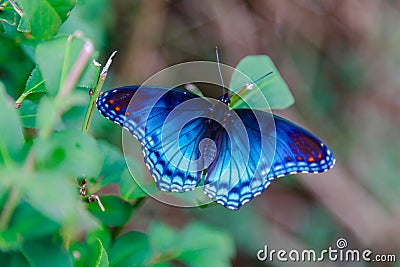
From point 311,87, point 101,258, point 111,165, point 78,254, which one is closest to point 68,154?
point 101,258

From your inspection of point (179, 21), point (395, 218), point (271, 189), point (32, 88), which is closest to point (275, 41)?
point (179, 21)

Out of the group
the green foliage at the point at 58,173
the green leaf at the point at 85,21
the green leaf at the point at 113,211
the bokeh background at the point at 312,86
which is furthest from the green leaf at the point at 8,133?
the bokeh background at the point at 312,86

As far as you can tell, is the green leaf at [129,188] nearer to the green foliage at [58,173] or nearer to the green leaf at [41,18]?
the green foliage at [58,173]

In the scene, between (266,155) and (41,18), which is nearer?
(41,18)

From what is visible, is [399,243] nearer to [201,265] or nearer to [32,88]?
[201,265]

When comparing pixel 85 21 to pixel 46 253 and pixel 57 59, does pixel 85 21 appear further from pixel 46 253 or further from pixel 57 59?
pixel 46 253

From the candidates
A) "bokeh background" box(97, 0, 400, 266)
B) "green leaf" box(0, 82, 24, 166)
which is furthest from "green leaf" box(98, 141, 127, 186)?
"bokeh background" box(97, 0, 400, 266)

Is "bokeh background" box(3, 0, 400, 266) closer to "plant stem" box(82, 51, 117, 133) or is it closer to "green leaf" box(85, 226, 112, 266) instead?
"green leaf" box(85, 226, 112, 266)
